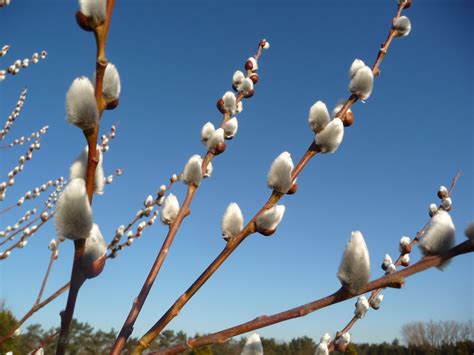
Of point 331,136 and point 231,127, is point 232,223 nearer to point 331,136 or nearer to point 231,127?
point 331,136

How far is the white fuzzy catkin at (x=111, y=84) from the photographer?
0.54 m

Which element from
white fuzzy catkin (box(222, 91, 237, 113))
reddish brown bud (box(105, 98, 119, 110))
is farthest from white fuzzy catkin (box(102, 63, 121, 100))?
white fuzzy catkin (box(222, 91, 237, 113))

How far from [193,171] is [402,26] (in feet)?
2.12

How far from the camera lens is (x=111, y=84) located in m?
0.54

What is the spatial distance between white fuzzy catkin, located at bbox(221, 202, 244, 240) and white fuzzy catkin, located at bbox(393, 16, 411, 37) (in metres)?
0.65

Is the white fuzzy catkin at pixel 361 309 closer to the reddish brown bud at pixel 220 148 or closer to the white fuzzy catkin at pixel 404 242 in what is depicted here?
the white fuzzy catkin at pixel 404 242

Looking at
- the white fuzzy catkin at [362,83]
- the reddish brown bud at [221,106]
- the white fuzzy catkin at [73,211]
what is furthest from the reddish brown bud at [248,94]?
the white fuzzy catkin at [73,211]

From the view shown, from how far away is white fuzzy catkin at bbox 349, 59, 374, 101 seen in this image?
817mm

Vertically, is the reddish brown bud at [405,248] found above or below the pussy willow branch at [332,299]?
above

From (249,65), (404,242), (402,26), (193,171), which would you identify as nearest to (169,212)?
(193,171)

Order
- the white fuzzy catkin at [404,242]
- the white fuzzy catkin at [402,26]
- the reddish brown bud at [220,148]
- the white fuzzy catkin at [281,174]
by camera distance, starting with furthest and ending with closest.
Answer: the white fuzzy catkin at [404,242], the white fuzzy catkin at [402,26], the reddish brown bud at [220,148], the white fuzzy catkin at [281,174]

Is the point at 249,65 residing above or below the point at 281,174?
above

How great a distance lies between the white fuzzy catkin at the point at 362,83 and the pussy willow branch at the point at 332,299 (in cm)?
40

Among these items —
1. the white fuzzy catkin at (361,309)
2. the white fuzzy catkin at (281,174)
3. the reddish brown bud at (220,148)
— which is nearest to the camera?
the white fuzzy catkin at (281,174)
